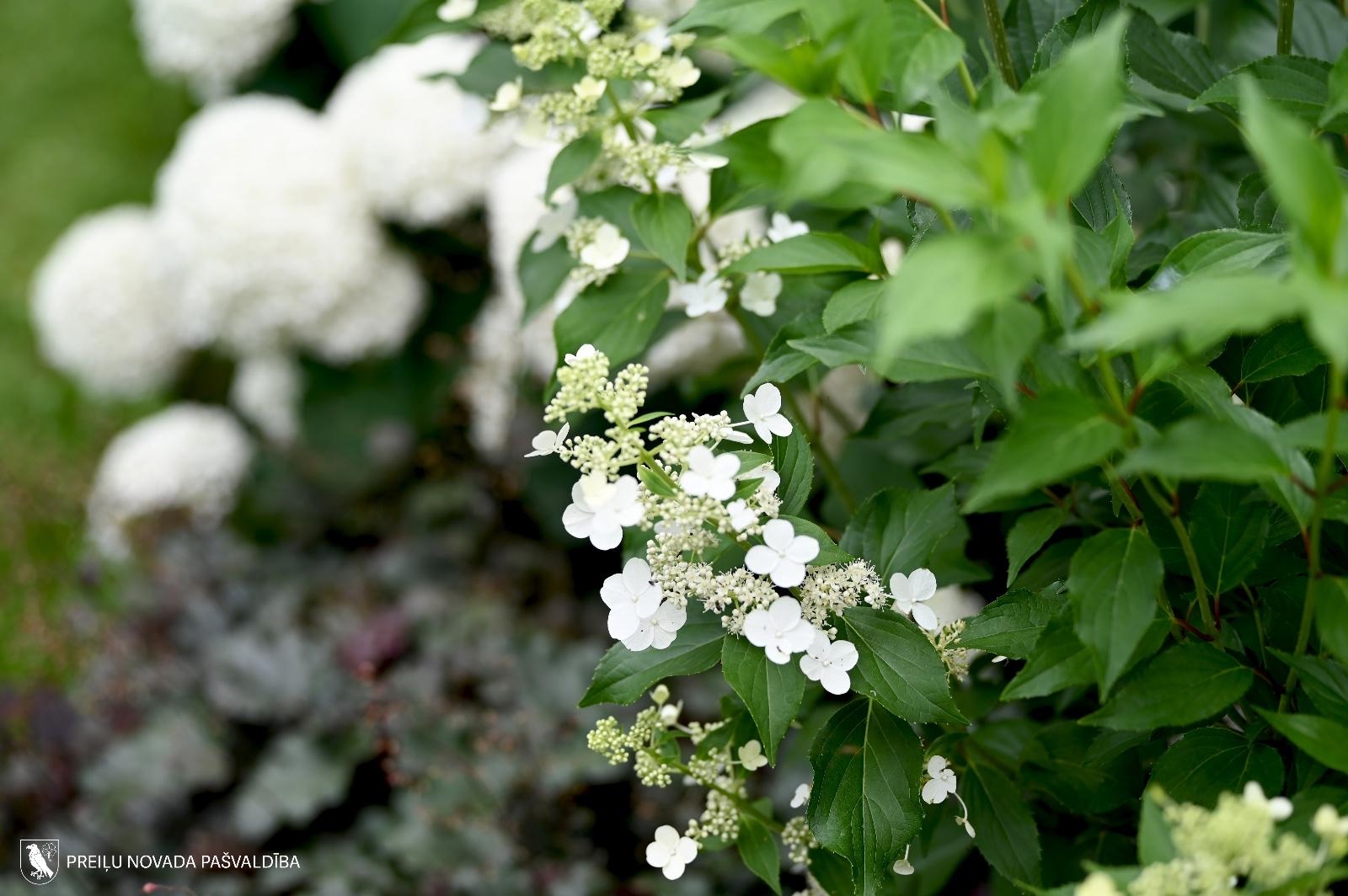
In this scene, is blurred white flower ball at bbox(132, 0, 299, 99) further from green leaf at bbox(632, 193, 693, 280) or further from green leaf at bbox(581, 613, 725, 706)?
green leaf at bbox(581, 613, 725, 706)

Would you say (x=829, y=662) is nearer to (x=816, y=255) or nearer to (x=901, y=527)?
(x=901, y=527)

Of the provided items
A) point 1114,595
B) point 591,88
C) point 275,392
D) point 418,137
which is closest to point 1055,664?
point 1114,595

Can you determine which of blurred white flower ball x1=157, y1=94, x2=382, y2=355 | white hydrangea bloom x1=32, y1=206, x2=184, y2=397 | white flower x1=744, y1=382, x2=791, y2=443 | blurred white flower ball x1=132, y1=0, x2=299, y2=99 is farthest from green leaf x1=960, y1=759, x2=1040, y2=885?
white hydrangea bloom x1=32, y1=206, x2=184, y2=397

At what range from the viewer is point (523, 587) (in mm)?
1885

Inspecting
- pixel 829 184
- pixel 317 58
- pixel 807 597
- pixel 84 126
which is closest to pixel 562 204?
pixel 807 597

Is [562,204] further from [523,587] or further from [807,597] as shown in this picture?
[523,587]

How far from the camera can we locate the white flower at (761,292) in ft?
3.13

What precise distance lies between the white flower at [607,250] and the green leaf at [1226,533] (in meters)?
0.48

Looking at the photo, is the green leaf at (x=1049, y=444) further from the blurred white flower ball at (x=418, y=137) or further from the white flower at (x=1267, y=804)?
the blurred white flower ball at (x=418, y=137)

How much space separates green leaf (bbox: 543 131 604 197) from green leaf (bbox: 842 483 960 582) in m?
0.36

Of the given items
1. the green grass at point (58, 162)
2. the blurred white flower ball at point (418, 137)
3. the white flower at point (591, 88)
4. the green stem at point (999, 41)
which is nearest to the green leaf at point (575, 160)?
the white flower at point (591, 88)

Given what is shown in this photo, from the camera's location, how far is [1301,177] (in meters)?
0.44

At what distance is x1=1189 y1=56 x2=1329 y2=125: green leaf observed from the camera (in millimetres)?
760

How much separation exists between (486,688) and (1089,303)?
1.21 m
